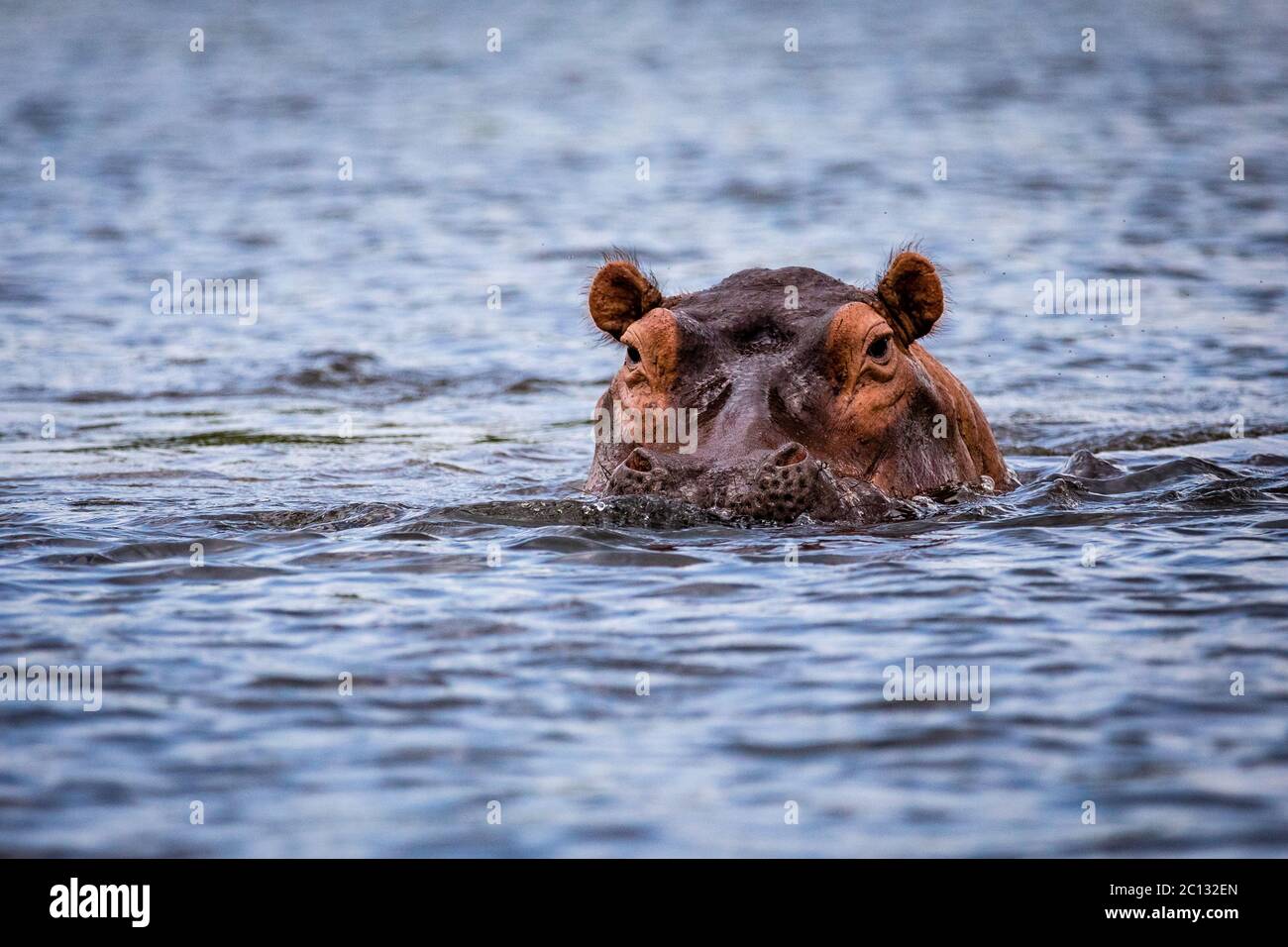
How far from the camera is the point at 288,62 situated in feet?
163

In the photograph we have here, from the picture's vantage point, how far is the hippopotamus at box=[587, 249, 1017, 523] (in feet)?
32.8

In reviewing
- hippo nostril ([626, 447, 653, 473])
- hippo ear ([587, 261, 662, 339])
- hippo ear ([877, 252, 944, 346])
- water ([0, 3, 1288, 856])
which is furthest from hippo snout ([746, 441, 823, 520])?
hippo ear ([587, 261, 662, 339])

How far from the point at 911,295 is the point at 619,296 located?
6.19 ft

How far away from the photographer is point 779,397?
10.5 metres

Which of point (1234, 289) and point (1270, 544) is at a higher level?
A: point (1234, 289)

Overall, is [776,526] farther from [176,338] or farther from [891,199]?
[891,199]

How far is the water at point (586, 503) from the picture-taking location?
6.31m

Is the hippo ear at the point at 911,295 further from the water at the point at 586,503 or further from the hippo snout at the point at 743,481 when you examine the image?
the hippo snout at the point at 743,481

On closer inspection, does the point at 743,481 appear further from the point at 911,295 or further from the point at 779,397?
the point at 911,295

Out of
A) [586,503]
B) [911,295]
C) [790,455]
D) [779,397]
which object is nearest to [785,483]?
[790,455]

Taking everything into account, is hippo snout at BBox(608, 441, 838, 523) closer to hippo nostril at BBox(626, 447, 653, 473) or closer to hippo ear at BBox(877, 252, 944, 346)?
hippo nostril at BBox(626, 447, 653, 473)

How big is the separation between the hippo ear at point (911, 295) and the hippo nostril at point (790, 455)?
2.01 meters
